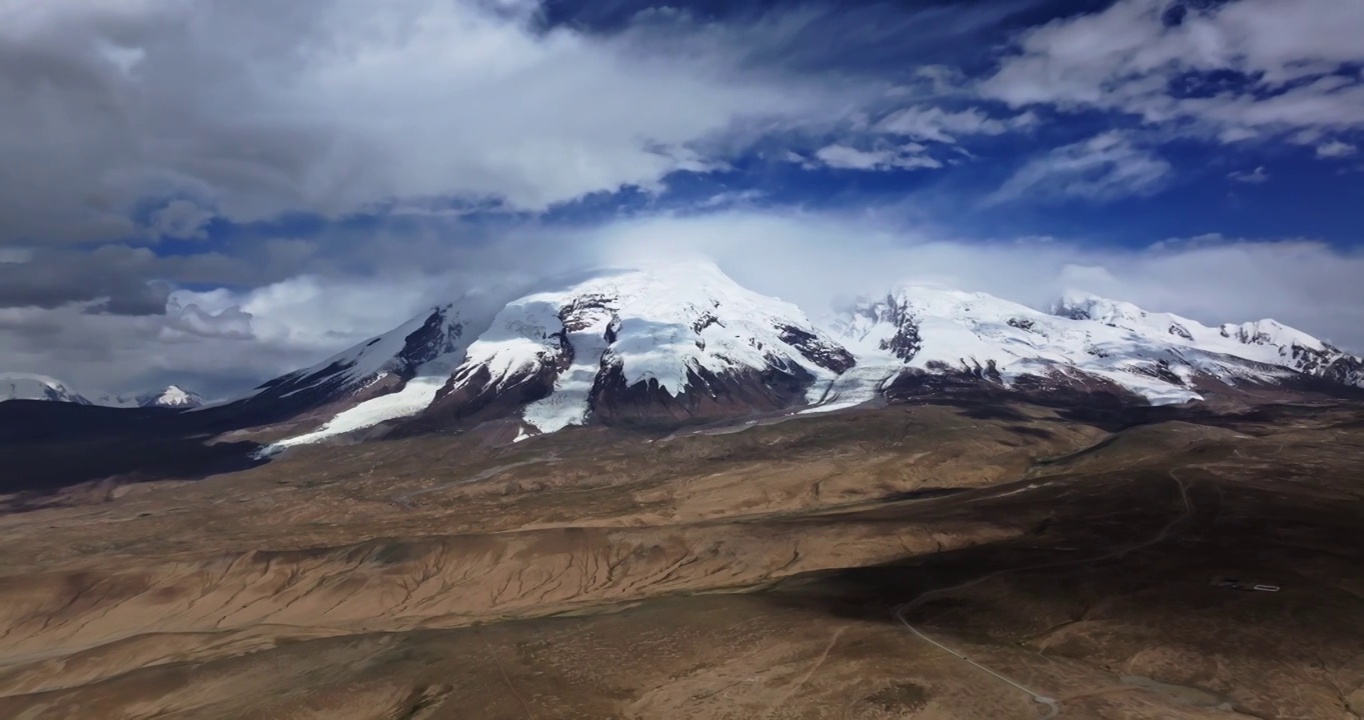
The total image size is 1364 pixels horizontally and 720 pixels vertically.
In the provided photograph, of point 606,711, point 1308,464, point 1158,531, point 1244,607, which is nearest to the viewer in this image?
point 606,711

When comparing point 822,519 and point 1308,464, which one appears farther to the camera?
point 1308,464

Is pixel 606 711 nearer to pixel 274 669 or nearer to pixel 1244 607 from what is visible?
pixel 274 669

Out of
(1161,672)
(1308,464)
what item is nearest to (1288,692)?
(1161,672)

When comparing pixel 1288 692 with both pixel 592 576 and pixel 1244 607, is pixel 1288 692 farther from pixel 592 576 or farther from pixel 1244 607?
pixel 592 576

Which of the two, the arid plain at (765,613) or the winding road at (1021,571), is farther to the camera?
the arid plain at (765,613)

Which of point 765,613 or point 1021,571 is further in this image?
point 1021,571

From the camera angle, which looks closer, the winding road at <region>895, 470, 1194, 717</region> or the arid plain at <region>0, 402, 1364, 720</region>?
the winding road at <region>895, 470, 1194, 717</region>

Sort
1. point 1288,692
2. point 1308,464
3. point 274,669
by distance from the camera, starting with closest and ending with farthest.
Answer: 1. point 1288,692
2. point 274,669
3. point 1308,464
